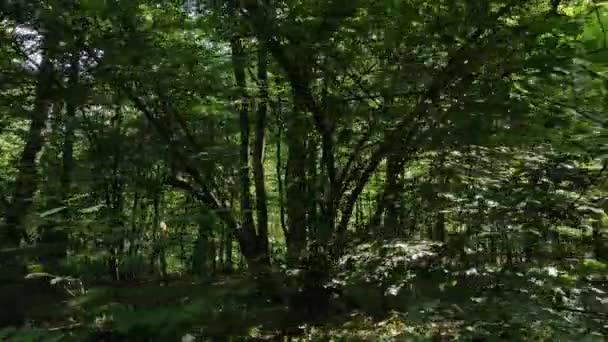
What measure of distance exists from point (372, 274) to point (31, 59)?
123 inches

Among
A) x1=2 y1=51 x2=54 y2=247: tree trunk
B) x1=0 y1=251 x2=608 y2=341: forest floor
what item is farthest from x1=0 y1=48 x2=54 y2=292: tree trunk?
x1=0 y1=251 x2=608 y2=341: forest floor

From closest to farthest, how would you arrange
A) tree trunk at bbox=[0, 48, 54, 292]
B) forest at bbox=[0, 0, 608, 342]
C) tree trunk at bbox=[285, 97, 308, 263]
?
forest at bbox=[0, 0, 608, 342], tree trunk at bbox=[0, 48, 54, 292], tree trunk at bbox=[285, 97, 308, 263]

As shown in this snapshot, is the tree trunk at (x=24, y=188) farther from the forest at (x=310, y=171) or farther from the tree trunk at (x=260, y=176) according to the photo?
the tree trunk at (x=260, y=176)

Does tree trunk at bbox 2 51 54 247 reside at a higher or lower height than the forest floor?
higher

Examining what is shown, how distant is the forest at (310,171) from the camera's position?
3.07 m

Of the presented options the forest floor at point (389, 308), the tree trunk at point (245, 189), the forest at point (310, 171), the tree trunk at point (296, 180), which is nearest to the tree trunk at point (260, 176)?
the tree trunk at point (245, 189)

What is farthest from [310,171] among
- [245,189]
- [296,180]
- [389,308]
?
[389,308]

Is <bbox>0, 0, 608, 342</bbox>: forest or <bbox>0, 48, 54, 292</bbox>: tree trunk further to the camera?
<bbox>0, 48, 54, 292</bbox>: tree trunk

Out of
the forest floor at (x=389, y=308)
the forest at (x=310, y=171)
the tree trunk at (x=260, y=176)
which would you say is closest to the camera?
the forest floor at (x=389, y=308)

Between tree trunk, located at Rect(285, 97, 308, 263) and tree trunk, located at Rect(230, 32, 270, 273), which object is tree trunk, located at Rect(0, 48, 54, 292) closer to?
tree trunk, located at Rect(230, 32, 270, 273)

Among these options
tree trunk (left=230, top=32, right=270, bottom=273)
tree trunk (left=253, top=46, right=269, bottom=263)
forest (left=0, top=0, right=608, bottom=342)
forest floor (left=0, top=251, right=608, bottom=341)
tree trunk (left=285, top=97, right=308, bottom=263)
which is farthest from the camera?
tree trunk (left=253, top=46, right=269, bottom=263)

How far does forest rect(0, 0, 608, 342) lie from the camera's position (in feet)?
10.1

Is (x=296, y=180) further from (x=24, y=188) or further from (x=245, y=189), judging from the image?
(x=24, y=188)

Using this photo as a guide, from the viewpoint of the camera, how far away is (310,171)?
4.95 m
